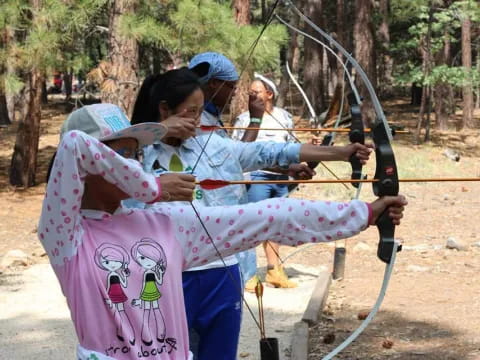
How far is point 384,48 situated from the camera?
84.6 ft

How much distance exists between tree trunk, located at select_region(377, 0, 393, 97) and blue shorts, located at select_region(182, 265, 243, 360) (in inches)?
686

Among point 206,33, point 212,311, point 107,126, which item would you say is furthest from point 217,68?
point 206,33

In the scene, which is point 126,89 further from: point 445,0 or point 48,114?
point 48,114

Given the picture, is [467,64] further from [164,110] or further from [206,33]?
[164,110]

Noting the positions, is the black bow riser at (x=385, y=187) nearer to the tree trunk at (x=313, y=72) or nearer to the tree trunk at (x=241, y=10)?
the tree trunk at (x=241, y=10)

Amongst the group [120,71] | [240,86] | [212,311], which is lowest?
[212,311]

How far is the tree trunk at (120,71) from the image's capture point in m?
10.5

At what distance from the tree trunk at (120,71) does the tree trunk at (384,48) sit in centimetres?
1036

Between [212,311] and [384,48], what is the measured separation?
2362 centimetres

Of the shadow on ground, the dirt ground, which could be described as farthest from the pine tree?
the shadow on ground

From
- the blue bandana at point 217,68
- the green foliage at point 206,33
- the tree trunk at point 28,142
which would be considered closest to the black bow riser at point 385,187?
the blue bandana at point 217,68

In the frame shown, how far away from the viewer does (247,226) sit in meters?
2.18

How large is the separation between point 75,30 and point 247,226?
351 inches

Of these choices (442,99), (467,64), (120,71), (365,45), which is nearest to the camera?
(120,71)
